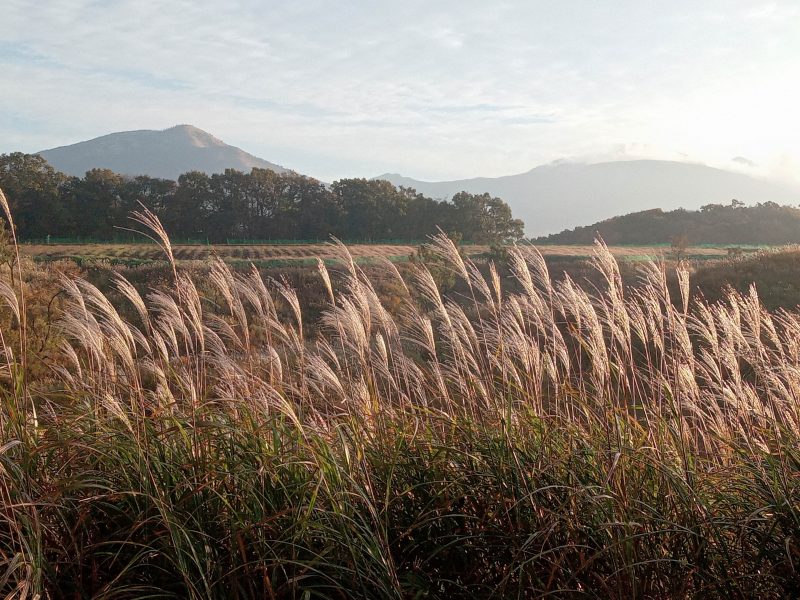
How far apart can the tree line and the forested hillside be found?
16.0 m

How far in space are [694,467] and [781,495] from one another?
55 centimetres

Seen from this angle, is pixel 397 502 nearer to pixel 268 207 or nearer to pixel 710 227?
pixel 268 207

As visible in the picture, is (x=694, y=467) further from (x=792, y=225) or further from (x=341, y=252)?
(x=792, y=225)

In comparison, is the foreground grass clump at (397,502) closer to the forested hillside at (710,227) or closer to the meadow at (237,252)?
the meadow at (237,252)

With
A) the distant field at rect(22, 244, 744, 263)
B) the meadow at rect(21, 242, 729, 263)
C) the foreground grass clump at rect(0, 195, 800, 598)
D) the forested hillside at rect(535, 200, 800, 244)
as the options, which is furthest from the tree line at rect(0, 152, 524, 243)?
the foreground grass clump at rect(0, 195, 800, 598)

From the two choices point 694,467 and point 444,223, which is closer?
point 694,467

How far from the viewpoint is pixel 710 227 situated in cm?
7831

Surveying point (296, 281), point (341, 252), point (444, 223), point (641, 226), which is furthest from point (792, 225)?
point (341, 252)

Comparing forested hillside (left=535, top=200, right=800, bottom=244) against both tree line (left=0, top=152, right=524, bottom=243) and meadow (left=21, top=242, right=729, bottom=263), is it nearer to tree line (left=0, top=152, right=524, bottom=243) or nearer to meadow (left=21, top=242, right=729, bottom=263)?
meadow (left=21, top=242, right=729, bottom=263)

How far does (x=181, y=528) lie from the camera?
2.77 m

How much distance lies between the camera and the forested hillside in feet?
237

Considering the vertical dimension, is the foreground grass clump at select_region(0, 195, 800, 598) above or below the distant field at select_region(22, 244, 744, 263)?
below

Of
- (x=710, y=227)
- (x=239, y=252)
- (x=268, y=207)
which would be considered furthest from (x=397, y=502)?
(x=710, y=227)

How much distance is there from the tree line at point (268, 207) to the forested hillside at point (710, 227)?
16.0 m
